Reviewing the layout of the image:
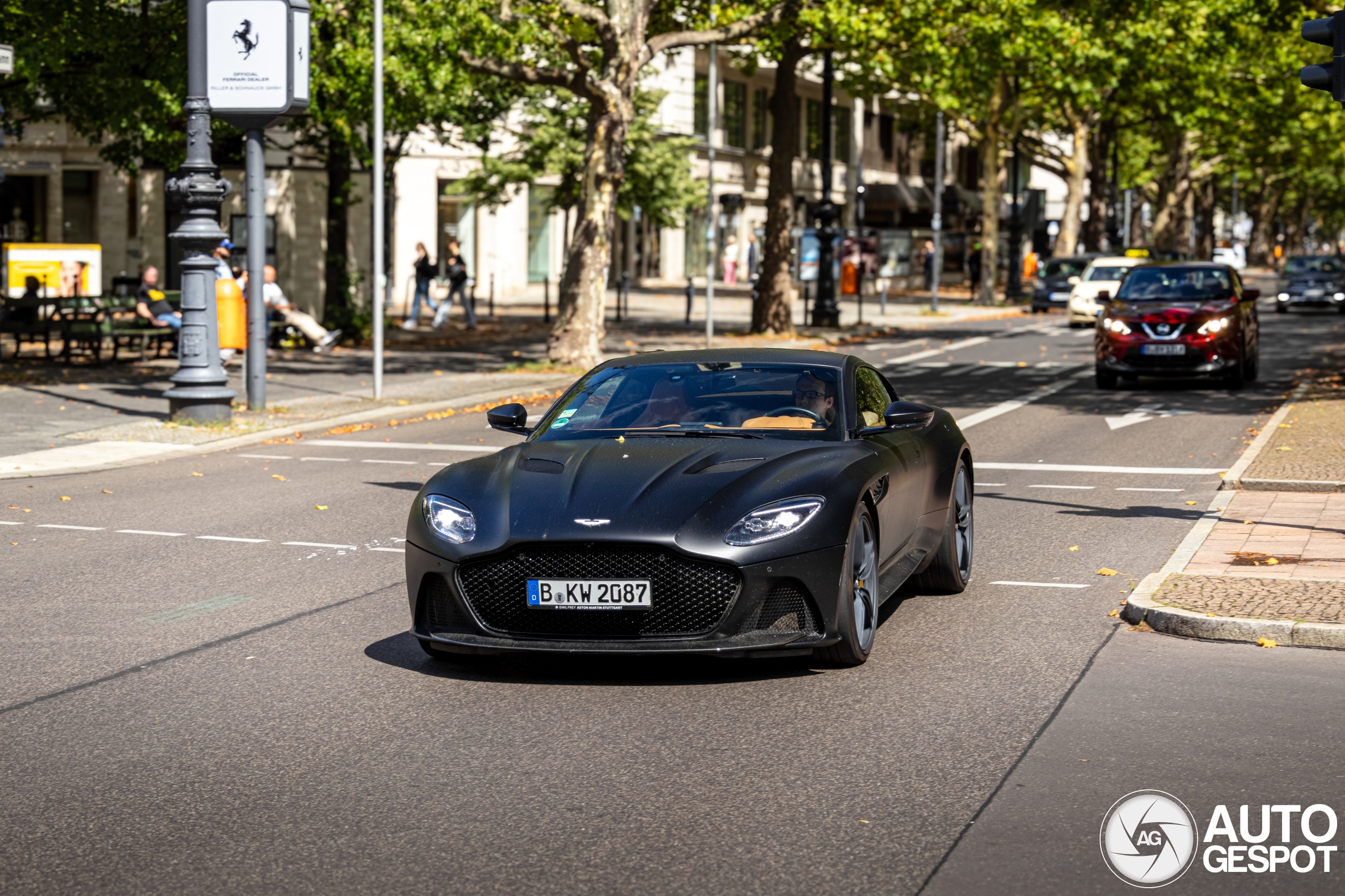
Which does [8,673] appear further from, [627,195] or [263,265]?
[627,195]

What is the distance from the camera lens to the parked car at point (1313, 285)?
5034 cm

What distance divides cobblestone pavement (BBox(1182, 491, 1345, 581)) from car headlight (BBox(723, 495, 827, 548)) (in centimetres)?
301

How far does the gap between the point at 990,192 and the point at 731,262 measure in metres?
12.3

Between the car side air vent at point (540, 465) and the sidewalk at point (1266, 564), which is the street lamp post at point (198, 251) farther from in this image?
the car side air vent at point (540, 465)

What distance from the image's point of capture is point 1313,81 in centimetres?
1033

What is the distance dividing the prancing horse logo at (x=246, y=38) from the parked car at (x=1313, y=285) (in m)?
39.1

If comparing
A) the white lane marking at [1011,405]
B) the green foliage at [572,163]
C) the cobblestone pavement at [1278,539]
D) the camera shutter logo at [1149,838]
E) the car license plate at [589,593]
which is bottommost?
the camera shutter logo at [1149,838]

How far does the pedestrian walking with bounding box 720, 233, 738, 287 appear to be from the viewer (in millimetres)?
60553

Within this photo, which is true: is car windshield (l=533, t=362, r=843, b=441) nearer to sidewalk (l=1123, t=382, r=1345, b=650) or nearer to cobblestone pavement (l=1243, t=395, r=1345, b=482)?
sidewalk (l=1123, t=382, r=1345, b=650)

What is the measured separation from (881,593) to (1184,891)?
3082mm

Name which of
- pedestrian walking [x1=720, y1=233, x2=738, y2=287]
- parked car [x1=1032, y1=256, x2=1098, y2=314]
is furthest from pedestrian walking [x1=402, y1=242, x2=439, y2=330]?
pedestrian walking [x1=720, y1=233, x2=738, y2=287]

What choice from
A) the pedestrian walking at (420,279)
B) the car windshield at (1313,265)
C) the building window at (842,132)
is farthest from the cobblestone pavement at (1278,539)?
the building window at (842,132)

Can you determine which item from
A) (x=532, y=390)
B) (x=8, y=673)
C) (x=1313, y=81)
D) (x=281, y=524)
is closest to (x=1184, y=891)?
→ (x=8, y=673)

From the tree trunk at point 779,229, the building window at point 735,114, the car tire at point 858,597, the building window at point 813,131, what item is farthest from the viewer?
the building window at point 813,131
